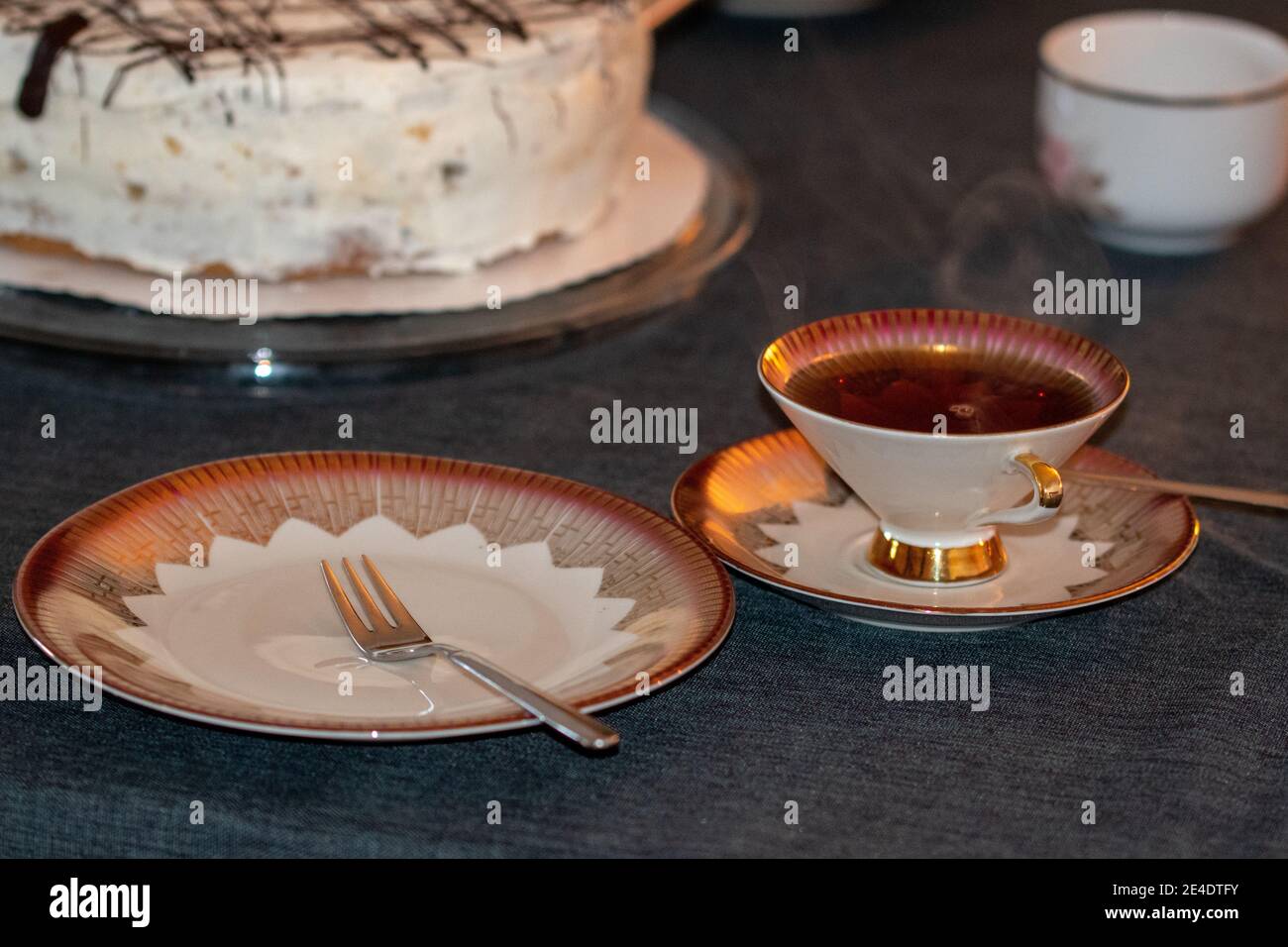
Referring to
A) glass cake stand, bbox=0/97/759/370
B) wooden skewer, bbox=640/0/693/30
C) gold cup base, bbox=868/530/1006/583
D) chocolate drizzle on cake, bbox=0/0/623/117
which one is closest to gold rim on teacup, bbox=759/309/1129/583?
gold cup base, bbox=868/530/1006/583

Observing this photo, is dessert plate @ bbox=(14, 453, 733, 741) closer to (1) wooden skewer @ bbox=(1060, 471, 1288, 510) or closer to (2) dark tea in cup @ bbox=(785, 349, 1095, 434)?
(2) dark tea in cup @ bbox=(785, 349, 1095, 434)

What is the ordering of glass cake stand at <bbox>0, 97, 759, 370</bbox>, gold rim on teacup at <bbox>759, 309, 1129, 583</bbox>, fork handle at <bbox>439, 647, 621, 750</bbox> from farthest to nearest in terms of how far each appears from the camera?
glass cake stand at <bbox>0, 97, 759, 370</bbox> < gold rim on teacup at <bbox>759, 309, 1129, 583</bbox> < fork handle at <bbox>439, 647, 621, 750</bbox>

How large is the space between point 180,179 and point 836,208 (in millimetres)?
625

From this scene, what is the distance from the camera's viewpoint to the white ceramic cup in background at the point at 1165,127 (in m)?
1.30

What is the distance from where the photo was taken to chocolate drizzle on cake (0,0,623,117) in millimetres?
1178

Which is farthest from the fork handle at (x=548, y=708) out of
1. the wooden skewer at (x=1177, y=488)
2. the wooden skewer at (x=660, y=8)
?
the wooden skewer at (x=660, y=8)

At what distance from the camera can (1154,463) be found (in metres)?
1.07

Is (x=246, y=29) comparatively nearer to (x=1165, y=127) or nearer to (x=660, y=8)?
(x=660, y=8)

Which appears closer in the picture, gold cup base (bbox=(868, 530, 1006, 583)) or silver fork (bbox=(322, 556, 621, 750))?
silver fork (bbox=(322, 556, 621, 750))

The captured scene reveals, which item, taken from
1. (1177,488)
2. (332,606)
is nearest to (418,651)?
(332,606)

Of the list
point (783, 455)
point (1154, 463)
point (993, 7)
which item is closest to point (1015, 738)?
point (783, 455)

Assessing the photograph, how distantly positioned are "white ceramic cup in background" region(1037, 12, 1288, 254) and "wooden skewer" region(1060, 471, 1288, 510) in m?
0.53

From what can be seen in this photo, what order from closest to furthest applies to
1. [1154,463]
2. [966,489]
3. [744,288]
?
[966,489], [1154,463], [744,288]

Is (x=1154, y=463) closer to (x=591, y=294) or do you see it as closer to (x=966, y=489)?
(x=966, y=489)
